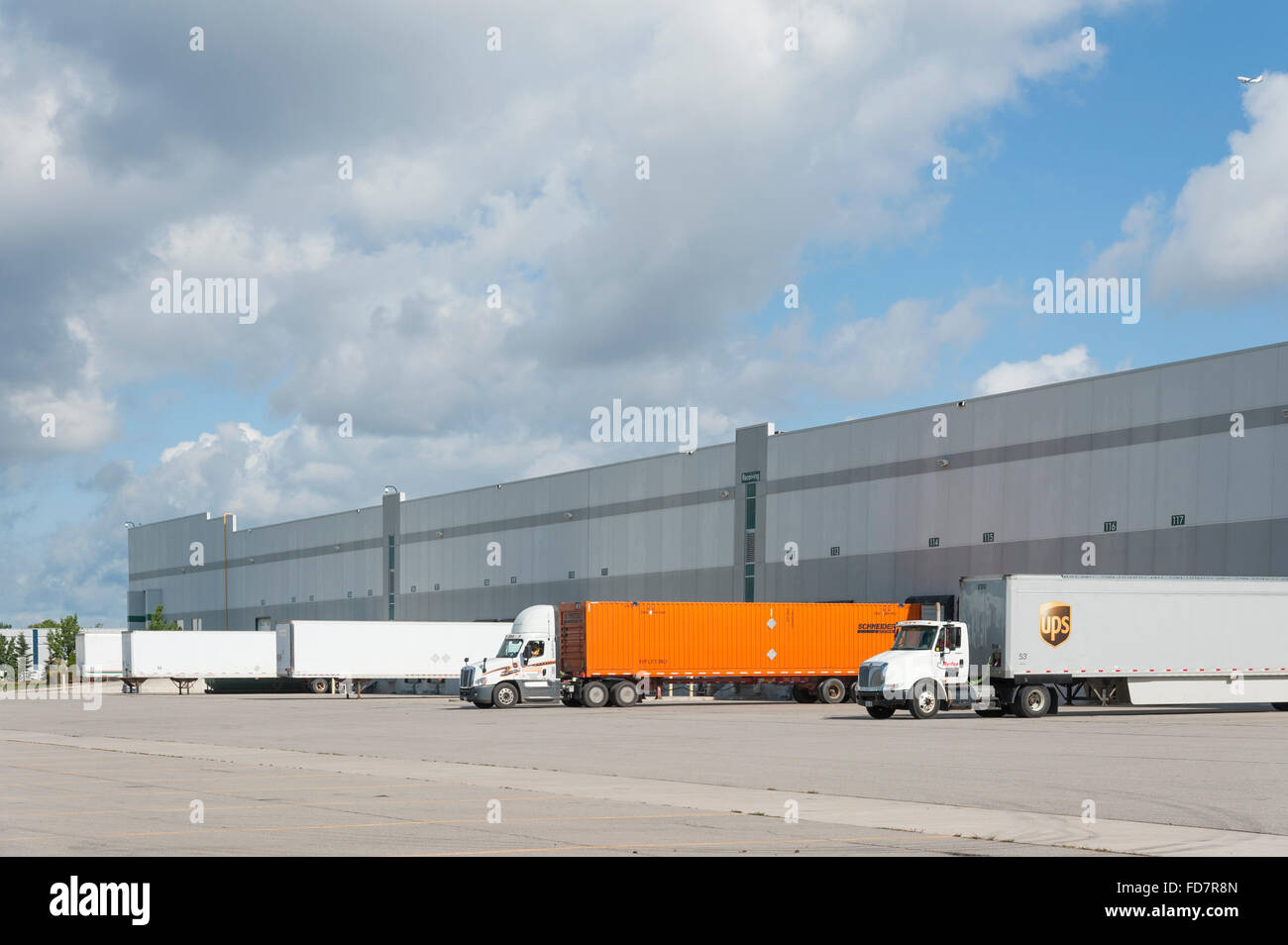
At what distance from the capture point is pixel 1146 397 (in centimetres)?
4947

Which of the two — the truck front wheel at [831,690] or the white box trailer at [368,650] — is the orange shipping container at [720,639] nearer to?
the truck front wheel at [831,690]

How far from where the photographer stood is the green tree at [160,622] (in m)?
116

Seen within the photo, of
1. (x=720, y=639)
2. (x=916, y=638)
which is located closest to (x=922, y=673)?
(x=916, y=638)

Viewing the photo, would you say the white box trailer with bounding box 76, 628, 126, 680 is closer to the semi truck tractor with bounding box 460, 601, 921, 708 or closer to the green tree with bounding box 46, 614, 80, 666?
the semi truck tractor with bounding box 460, 601, 921, 708

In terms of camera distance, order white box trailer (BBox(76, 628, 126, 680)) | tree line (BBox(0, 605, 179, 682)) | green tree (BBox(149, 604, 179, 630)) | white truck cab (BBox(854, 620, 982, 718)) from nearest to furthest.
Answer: white truck cab (BBox(854, 620, 982, 718)), white box trailer (BBox(76, 628, 126, 680)), green tree (BBox(149, 604, 179, 630)), tree line (BBox(0, 605, 179, 682))

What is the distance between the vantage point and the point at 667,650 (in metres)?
49.8

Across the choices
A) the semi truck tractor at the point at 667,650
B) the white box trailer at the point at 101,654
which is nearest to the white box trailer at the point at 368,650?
the white box trailer at the point at 101,654

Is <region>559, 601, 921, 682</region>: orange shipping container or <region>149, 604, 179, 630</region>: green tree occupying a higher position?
<region>559, 601, 921, 682</region>: orange shipping container

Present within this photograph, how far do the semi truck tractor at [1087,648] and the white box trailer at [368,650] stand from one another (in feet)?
124

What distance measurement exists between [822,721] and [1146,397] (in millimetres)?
19821

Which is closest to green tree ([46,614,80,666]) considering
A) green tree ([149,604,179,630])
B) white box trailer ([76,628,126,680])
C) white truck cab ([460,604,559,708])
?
green tree ([149,604,179,630])

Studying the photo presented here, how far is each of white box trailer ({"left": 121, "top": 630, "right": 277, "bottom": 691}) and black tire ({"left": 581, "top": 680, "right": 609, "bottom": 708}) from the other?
3637cm

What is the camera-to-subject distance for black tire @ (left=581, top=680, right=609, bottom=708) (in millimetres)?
49469

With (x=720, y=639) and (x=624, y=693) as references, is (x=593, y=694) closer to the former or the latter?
(x=624, y=693)
